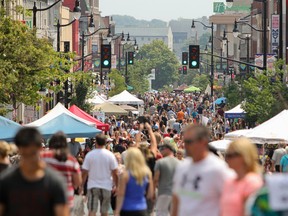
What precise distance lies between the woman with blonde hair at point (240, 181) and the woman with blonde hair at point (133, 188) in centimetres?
409

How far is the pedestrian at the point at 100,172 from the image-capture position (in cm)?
1767

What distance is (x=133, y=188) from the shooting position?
14641mm

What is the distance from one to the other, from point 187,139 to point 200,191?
466 millimetres

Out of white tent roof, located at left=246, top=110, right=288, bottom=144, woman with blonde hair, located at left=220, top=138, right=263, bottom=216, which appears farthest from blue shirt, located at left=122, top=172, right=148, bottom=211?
white tent roof, located at left=246, top=110, right=288, bottom=144

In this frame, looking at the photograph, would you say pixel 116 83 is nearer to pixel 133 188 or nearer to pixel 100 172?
pixel 100 172

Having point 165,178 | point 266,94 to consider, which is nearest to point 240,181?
point 165,178

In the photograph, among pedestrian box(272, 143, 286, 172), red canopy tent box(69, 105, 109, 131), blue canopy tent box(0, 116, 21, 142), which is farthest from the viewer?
red canopy tent box(69, 105, 109, 131)

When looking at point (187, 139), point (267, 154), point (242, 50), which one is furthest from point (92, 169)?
point (242, 50)

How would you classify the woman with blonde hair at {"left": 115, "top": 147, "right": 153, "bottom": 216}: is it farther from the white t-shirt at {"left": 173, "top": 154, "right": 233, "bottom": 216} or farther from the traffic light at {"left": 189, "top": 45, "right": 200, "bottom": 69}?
the traffic light at {"left": 189, "top": 45, "right": 200, "bottom": 69}

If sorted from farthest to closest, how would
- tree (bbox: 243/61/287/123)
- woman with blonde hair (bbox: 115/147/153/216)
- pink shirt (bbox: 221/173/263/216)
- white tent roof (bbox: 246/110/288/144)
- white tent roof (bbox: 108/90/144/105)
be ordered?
white tent roof (bbox: 108/90/144/105) → tree (bbox: 243/61/287/123) → white tent roof (bbox: 246/110/288/144) → woman with blonde hair (bbox: 115/147/153/216) → pink shirt (bbox: 221/173/263/216)

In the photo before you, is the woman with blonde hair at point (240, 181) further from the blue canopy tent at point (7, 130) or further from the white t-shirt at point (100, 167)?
the blue canopy tent at point (7, 130)

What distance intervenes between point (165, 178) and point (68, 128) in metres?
9.85

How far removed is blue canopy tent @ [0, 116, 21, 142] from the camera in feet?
80.0

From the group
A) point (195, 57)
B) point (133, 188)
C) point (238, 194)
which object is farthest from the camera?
point (195, 57)
